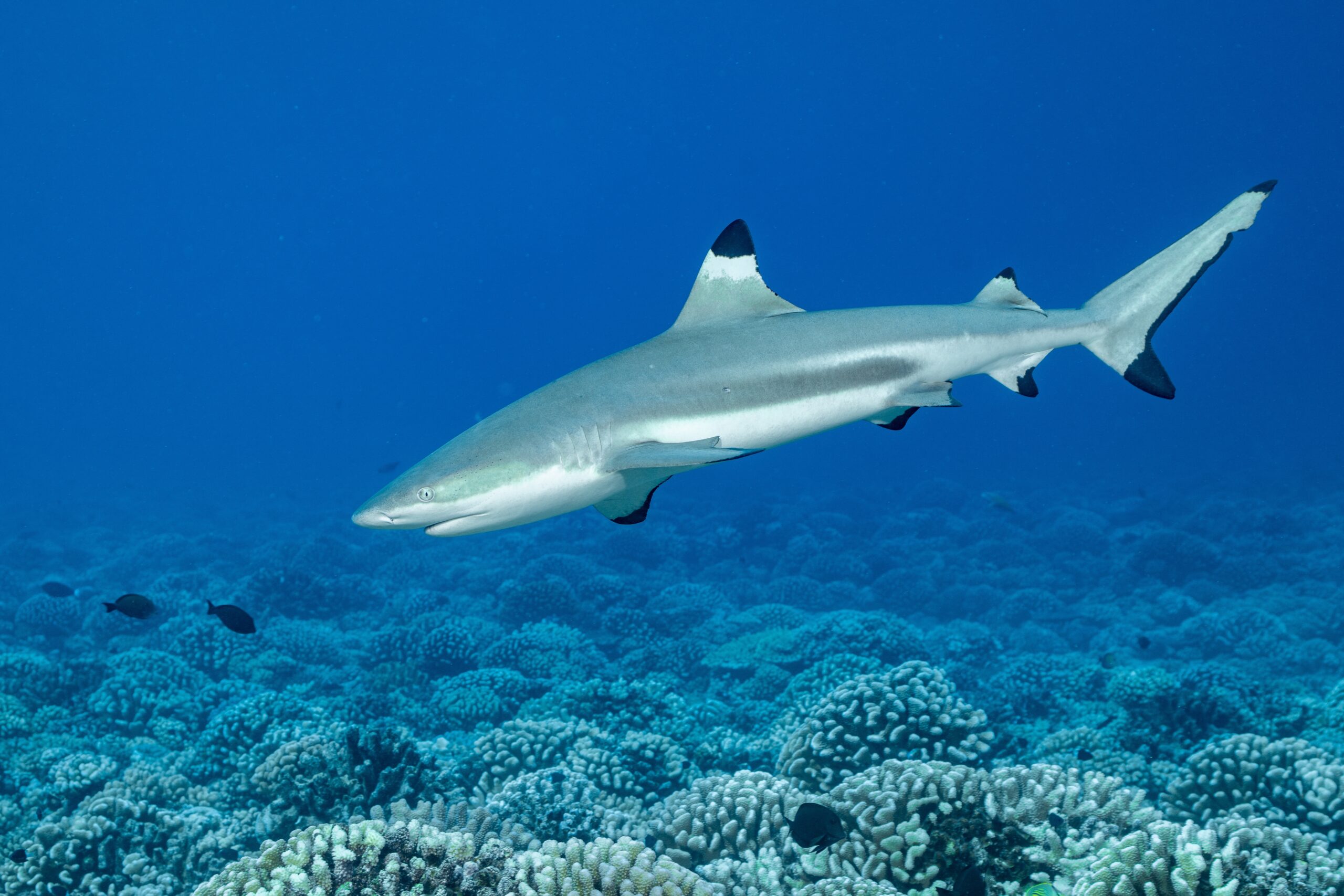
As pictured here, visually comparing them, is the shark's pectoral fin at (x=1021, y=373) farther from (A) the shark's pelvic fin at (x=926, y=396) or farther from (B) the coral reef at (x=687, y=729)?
(B) the coral reef at (x=687, y=729)

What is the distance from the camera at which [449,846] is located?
3381 mm

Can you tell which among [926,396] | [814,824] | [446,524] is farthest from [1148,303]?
[446,524]

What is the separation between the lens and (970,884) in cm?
345

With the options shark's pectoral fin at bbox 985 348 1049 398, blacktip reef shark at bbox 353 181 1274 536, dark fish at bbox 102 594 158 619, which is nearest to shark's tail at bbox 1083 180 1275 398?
blacktip reef shark at bbox 353 181 1274 536

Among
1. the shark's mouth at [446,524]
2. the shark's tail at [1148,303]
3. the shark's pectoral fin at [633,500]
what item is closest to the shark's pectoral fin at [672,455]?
the shark's pectoral fin at [633,500]

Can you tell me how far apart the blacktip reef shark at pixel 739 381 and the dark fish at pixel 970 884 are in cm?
231

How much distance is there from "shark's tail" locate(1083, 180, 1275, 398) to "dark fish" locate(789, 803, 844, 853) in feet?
10.9

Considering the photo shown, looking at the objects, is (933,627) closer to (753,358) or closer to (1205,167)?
(753,358)

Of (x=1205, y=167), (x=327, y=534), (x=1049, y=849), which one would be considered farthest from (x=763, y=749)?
(x=1205, y=167)

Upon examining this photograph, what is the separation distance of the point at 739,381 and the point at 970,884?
2730 mm

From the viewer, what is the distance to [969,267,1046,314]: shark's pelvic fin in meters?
4.93

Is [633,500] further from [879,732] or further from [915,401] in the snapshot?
[879,732]

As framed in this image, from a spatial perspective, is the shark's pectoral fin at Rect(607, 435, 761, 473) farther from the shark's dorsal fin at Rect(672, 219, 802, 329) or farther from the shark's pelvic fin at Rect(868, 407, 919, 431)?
the shark's pelvic fin at Rect(868, 407, 919, 431)

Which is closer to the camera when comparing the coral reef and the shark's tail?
the coral reef
